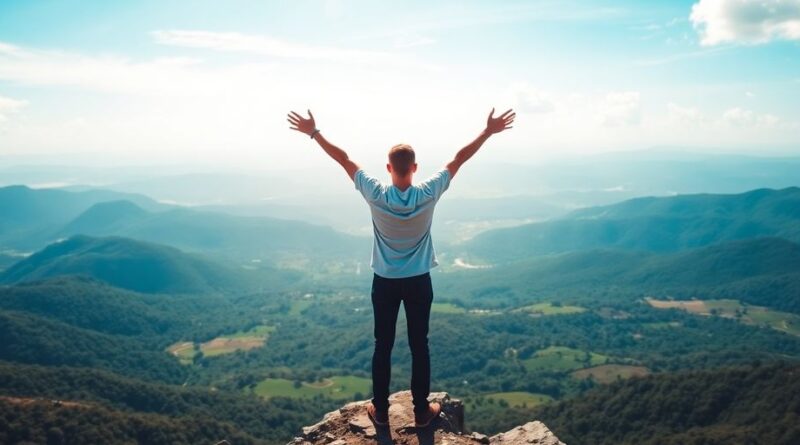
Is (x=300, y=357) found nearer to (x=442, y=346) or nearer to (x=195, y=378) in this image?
(x=195, y=378)

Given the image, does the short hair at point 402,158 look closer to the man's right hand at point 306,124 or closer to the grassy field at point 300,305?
the man's right hand at point 306,124

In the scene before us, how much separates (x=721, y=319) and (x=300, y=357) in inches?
4639

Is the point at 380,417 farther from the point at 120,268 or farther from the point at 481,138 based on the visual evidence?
the point at 120,268

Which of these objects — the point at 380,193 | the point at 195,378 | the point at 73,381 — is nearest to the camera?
the point at 380,193

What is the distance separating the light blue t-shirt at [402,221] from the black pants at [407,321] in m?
0.22

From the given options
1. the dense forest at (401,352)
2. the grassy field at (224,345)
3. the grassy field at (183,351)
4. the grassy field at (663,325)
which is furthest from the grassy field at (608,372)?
the grassy field at (183,351)

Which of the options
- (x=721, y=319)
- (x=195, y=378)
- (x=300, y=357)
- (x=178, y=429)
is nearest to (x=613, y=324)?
(x=721, y=319)

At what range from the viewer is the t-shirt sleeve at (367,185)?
7090 millimetres

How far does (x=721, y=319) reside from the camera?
140 metres

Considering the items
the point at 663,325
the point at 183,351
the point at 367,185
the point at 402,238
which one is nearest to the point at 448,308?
the point at 663,325

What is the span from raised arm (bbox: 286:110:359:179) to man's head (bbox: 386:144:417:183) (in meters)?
0.79

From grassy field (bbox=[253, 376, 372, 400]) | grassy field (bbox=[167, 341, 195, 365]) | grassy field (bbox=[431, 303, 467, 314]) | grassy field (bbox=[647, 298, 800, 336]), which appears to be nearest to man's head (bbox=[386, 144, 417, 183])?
grassy field (bbox=[253, 376, 372, 400])

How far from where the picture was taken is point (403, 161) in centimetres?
699

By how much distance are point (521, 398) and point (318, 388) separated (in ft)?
132
